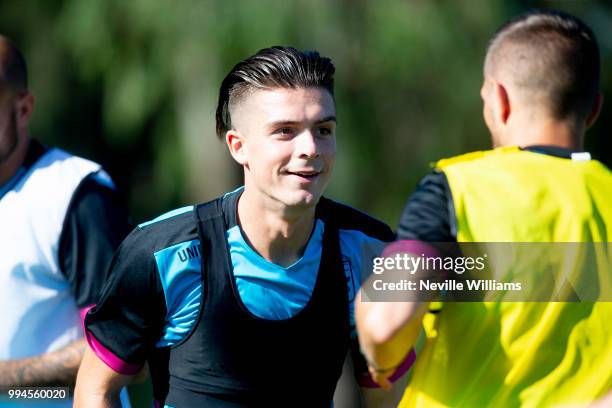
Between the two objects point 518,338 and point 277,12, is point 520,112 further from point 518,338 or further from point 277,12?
point 277,12

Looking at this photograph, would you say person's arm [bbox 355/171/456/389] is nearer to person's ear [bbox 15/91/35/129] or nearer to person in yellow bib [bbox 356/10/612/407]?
person in yellow bib [bbox 356/10/612/407]

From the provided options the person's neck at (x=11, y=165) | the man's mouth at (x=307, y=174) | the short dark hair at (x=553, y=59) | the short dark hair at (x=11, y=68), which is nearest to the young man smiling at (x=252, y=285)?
the man's mouth at (x=307, y=174)

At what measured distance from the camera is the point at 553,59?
98.7 inches

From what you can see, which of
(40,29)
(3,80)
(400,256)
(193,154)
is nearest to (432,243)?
(400,256)

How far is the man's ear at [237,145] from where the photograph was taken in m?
2.93

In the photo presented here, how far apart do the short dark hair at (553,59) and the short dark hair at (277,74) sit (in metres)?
0.51

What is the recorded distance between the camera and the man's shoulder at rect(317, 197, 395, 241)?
9.90ft

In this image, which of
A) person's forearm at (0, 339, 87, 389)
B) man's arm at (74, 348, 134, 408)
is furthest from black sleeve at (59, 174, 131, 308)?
man's arm at (74, 348, 134, 408)

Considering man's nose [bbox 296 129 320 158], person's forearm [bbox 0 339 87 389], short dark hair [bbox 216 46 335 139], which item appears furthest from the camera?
person's forearm [bbox 0 339 87 389]

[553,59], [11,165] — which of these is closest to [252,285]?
[553,59]

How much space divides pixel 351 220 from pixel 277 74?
19.3 inches

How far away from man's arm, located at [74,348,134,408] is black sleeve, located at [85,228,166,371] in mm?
57

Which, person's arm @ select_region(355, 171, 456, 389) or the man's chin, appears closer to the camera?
person's arm @ select_region(355, 171, 456, 389)

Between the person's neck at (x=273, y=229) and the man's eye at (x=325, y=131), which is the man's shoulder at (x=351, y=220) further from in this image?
the man's eye at (x=325, y=131)
